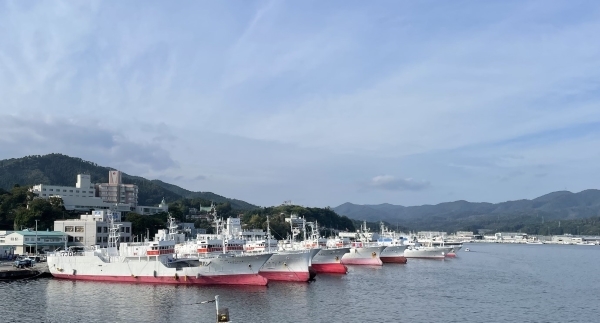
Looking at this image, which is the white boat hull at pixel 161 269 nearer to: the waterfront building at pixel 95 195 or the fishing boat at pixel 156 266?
the fishing boat at pixel 156 266

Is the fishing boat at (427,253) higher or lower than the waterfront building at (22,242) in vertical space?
lower


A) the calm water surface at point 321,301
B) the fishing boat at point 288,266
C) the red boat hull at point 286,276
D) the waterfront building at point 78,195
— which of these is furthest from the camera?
the waterfront building at point 78,195

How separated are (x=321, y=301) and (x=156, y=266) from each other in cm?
1867

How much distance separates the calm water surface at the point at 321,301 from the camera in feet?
123

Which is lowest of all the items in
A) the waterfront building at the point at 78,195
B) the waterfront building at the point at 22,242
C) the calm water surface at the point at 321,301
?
the calm water surface at the point at 321,301

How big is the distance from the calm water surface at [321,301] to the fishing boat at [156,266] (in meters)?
1.70

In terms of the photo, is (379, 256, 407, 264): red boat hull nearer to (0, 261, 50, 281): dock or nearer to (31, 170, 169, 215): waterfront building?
(0, 261, 50, 281): dock

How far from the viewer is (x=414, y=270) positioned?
74688mm

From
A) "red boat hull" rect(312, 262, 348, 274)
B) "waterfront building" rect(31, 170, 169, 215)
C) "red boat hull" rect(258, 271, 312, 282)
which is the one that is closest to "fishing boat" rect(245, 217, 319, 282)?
"red boat hull" rect(258, 271, 312, 282)

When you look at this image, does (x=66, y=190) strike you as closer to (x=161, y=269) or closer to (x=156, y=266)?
(x=156, y=266)

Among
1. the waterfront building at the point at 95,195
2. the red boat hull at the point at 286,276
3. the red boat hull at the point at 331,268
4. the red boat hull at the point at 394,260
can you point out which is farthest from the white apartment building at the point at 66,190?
the red boat hull at the point at 286,276

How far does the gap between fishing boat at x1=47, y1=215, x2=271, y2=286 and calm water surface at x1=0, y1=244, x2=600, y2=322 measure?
1.70 meters

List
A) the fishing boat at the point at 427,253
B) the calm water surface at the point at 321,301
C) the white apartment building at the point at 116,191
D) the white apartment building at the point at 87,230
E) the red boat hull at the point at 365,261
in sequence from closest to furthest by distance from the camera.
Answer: the calm water surface at the point at 321,301 < the red boat hull at the point at 365,261 < the white apartment building at the point at 87,230 < the fishing boat at the point at 427,253 < the white apartment building at the point at 116,191

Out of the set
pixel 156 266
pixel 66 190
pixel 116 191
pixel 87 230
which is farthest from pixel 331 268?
pixel 116 191
